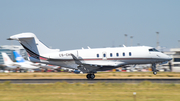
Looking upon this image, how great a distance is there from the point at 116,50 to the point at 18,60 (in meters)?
49.5

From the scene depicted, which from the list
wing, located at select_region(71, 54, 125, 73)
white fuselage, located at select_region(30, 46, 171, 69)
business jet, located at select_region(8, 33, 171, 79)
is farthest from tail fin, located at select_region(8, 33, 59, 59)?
wing, located at select_region(71, 54, 125, 73)

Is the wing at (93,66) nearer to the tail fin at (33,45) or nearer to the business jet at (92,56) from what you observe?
the business jet at (92,56)

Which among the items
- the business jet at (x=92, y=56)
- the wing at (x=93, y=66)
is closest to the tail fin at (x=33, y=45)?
the business jet at (x=92, y=56)

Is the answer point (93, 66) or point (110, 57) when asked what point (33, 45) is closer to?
point (93, 66)

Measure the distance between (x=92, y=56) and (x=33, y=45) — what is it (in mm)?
7427

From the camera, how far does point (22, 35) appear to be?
30.4m

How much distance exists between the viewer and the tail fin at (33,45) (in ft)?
100

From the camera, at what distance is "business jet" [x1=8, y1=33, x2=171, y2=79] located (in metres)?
29.5

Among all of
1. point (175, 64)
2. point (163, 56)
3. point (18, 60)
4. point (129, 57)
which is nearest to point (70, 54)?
point (129, 57)

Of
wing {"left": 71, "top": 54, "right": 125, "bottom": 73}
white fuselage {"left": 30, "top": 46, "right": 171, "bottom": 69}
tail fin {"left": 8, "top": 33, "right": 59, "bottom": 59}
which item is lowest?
wing {"left": 71, "top": 54, "right": 125, "bottom": 73}

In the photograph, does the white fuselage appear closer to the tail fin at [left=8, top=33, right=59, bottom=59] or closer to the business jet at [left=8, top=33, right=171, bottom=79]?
the business jet at [left=8, top=33, right=171, bottom=79]

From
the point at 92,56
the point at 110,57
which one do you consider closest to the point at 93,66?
the point at 92,56

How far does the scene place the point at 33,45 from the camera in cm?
3108

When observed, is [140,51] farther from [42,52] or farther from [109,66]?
[42,52]
